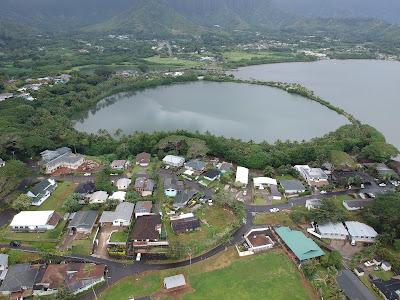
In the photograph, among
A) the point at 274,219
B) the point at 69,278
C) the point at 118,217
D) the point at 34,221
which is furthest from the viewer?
the point at 274,219

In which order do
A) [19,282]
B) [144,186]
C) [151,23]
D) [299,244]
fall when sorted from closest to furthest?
[19,282] < [299,244] < [144,186] < [151,23]

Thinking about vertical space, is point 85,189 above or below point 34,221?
below

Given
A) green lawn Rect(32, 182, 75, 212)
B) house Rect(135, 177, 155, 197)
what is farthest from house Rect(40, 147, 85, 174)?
house Rect(135, 177, 155, 197)

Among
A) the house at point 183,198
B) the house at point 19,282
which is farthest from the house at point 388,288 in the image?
the house at point 19,282

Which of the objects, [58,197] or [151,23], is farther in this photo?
[151,23]

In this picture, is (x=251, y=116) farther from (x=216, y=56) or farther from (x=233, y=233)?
(x=216, y=56)

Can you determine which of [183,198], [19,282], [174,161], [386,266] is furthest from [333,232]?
[19,282]

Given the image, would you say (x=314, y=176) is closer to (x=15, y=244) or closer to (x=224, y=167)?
(x=224, y=167)
